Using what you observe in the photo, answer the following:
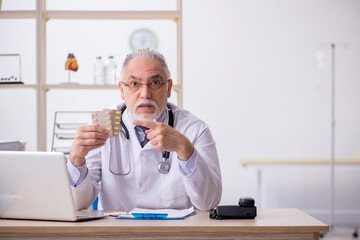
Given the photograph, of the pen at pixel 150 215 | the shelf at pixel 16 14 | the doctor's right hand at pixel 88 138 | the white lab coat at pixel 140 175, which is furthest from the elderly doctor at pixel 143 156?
the shelf at pixel 16 14

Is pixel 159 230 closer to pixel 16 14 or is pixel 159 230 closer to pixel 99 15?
pixel 99 15

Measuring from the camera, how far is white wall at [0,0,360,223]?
4.97 m

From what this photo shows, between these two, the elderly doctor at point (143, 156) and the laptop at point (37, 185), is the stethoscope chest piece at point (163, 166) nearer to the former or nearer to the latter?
the elderly doctor at point (143, 156)

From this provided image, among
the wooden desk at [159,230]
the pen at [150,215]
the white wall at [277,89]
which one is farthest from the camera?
the white wall at [277,89]

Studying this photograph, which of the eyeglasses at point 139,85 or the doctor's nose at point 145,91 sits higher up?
the eyeglasses at point 139,85

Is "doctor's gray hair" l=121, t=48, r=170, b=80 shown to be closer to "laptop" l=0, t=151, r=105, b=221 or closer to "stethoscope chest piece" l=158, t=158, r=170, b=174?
"stethoscope chest piece" l=158, t=158, r=170, b=174

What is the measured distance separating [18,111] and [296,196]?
3091 millimetres

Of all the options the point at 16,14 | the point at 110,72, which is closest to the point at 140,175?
the point at 110,72

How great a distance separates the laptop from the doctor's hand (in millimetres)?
332

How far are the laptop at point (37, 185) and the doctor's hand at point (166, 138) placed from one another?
1.09ft

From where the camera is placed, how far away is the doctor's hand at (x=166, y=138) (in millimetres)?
1501

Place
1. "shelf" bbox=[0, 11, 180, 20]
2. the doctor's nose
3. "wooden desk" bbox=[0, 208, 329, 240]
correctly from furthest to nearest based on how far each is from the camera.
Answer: "shelf" bbox=[0, 11, 180, 20]
the doctor's nose
"wooden desk" bbox=[0, 208, 329, 240]

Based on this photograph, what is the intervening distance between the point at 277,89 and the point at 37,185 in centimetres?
400

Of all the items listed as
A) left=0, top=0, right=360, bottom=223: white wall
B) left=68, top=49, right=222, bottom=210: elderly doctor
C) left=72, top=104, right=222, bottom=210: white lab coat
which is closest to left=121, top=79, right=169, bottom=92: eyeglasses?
left=68, top=49, right=222, bottom=210: elderly doctor
